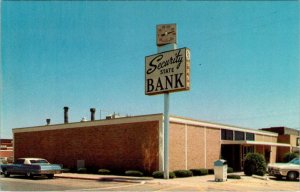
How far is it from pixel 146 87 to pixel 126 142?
5.39m

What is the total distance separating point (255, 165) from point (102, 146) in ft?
40.7

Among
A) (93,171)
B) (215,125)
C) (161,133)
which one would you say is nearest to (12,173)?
(93,171)

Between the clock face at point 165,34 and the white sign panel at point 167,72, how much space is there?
90 centimetres

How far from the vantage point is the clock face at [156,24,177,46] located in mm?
26427

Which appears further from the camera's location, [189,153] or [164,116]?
[189,153]

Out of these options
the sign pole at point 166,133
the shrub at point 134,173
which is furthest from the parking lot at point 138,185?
the shrub at point 134,173

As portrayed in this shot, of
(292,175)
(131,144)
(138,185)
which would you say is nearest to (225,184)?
(138,185)

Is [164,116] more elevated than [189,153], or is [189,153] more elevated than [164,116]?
[164,116]

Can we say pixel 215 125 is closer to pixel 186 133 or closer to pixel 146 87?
pixel 186 133

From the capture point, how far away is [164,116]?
26.0 meters

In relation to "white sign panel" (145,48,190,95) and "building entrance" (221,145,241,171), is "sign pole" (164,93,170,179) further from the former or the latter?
"building entrance" (221,145,241,171)

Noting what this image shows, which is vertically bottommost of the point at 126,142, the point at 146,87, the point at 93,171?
the point at 93,171

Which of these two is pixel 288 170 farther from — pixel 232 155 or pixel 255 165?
pixel 232 155

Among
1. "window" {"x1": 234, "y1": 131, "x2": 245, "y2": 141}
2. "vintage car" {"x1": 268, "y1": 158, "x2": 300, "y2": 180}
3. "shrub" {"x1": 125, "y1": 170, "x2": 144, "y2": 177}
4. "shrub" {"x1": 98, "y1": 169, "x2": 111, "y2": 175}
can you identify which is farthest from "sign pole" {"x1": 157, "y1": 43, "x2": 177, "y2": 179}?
"window" {"x1": 234, "y1": 131, "x2": 245, "y2": 141}
